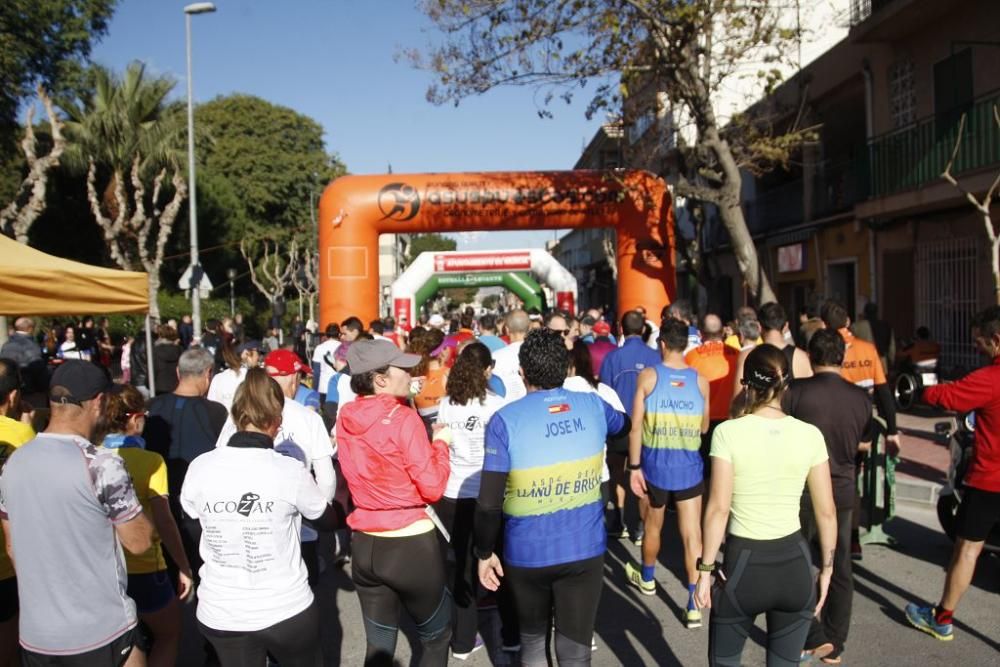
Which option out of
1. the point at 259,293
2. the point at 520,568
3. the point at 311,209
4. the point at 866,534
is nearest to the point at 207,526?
the point at 520,568

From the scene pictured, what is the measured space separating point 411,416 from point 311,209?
41.2m

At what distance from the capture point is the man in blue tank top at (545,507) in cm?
345

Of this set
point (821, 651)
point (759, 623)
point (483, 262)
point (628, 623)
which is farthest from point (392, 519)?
point (483, 262)

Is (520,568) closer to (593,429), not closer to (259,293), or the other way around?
(593,429)

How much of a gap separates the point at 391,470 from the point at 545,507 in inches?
26.3

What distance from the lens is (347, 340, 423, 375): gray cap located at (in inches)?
146

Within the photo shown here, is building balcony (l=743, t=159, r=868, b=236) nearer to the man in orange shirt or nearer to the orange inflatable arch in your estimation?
the orange inflatable arch

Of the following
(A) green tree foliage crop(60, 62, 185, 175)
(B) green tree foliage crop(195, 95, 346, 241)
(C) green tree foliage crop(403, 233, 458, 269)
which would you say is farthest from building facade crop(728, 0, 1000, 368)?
(C) green tree foliage crop(403, 233, 458, 269)

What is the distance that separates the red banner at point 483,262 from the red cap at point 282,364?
17811 millimetres

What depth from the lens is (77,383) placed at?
3.07m

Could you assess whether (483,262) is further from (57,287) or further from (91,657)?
(91,657)

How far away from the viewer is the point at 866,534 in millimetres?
6547

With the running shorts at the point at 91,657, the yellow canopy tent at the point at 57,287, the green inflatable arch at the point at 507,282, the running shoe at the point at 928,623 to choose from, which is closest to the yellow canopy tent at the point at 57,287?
the yellow canopy tent at the point at 57,287

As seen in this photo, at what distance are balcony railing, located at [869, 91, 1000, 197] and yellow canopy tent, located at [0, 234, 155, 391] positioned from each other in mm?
11344
